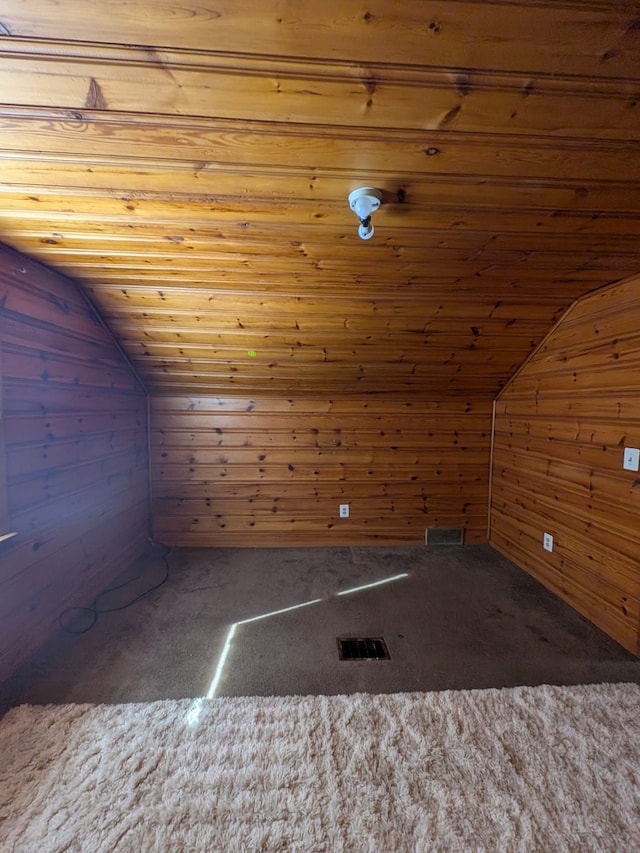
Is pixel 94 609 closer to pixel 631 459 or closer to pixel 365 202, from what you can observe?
pixel 365 202

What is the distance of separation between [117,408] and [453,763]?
282cm

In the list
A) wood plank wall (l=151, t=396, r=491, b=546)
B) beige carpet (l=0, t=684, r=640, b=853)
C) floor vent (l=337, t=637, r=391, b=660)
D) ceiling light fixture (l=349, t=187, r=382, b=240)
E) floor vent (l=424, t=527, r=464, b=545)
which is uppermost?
ceiling light fixture (l=349, t=187, r=382, b=240)

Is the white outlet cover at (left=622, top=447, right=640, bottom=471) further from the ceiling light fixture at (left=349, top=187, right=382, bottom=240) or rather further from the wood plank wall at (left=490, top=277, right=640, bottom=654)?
the ceiling light fixture at (left=349, top=187, right=382, bottom=240)

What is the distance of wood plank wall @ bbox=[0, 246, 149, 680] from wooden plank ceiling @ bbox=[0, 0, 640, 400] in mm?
257

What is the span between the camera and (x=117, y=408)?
2553 millimetres

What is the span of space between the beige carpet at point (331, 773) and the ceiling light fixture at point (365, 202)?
6.77 ft

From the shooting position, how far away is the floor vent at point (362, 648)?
67.7 inches

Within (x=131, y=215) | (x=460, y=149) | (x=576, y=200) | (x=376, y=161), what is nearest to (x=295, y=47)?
(x=376, y=161)

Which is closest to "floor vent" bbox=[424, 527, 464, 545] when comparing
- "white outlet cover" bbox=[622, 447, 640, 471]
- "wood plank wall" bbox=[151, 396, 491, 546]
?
"wood plank wall" bbox=[151, 396, 491, 546]

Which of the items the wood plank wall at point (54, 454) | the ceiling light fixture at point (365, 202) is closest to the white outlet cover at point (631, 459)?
the ceiling light fixture at point (365, 202)

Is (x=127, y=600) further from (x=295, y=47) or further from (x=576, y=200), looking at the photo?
(x=576, y=200)

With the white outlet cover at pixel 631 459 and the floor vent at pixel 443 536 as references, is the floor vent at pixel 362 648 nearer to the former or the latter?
the floor vent at pixel 443 536

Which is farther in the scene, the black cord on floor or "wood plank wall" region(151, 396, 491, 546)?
"wood plank wall" region(151, 396, 491, 546)

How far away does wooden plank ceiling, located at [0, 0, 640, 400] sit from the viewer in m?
0.83
